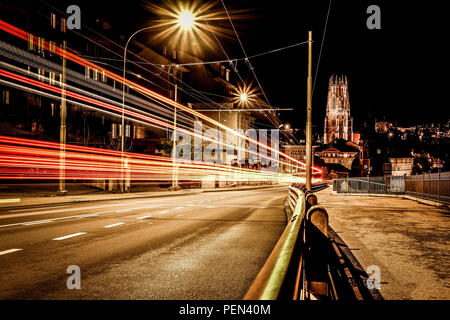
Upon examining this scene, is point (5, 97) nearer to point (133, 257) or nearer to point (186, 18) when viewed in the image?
point (186, 18)

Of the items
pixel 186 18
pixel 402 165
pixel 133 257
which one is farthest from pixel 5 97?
pixel 402 165

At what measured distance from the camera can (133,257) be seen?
6402 millimetres

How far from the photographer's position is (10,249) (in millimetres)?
6883

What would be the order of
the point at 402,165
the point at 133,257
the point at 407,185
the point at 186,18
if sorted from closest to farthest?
the point at 133,257 → the point at 186,18 → the point at 407,185 → the point at 402,165

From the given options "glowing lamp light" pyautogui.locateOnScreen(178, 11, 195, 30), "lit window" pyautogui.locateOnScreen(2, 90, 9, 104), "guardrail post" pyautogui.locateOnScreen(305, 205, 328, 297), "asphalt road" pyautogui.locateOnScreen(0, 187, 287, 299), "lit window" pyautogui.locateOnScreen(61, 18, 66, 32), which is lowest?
"asphalt road" pyautogui.locateOnScreen(0, 187, 287, 299)

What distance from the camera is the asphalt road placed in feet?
14.8

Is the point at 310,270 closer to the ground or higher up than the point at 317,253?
closer to the ground

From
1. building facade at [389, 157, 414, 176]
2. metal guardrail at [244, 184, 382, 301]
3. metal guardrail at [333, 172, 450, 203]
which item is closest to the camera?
metal guardrail at [244, 184, 382, 301]

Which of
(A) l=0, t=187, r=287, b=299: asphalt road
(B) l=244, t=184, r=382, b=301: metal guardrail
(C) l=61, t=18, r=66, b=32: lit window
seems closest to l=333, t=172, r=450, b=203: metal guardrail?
(A) l=0, t=187, r=287, b=299: asphalt road

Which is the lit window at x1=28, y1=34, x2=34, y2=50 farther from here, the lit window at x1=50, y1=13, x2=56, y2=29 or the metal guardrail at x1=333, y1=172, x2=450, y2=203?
the metal guardrail at x1=333, y1=172, x2=450, y2=203

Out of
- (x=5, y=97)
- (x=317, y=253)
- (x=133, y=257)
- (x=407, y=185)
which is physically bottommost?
(x=133, y=257)

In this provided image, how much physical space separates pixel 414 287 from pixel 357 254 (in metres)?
1.86
